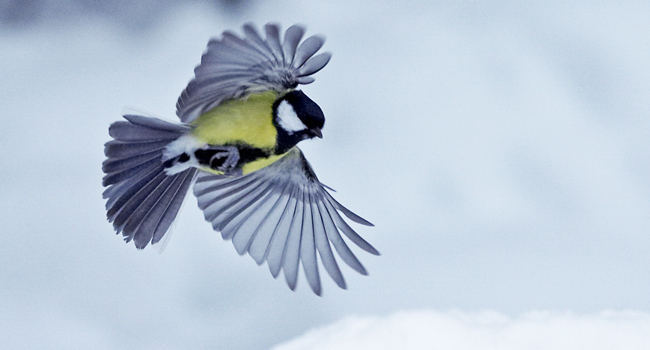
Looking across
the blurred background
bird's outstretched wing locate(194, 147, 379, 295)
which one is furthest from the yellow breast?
the blurred background

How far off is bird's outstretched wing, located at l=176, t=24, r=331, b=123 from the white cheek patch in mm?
43

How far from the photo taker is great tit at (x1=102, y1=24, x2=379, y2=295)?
1.43 metres

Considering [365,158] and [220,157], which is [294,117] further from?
[365,158]

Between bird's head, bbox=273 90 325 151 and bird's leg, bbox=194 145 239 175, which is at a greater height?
bird's head, bbox=273 90 325 151

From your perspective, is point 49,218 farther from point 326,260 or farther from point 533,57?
point 533,57

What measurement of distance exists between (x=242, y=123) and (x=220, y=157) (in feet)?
0.23

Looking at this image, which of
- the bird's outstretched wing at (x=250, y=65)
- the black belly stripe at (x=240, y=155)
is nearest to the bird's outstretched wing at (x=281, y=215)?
the black belly stripe at (x=240, y=155)

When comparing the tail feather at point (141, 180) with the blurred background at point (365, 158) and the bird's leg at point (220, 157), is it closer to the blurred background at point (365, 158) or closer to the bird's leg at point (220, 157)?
the bird's leg at point (220, 157)

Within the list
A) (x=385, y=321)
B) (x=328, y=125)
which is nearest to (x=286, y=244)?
(x=385, y=321)

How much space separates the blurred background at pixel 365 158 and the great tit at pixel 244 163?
26.7 inches

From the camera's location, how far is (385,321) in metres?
1.86

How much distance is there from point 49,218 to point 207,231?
1.51ft

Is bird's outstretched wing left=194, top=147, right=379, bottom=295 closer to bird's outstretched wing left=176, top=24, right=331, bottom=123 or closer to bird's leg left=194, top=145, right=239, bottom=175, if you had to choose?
bird's leg left=194, top=145, right=239, bottom=175

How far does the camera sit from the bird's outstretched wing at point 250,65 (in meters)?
1.36
